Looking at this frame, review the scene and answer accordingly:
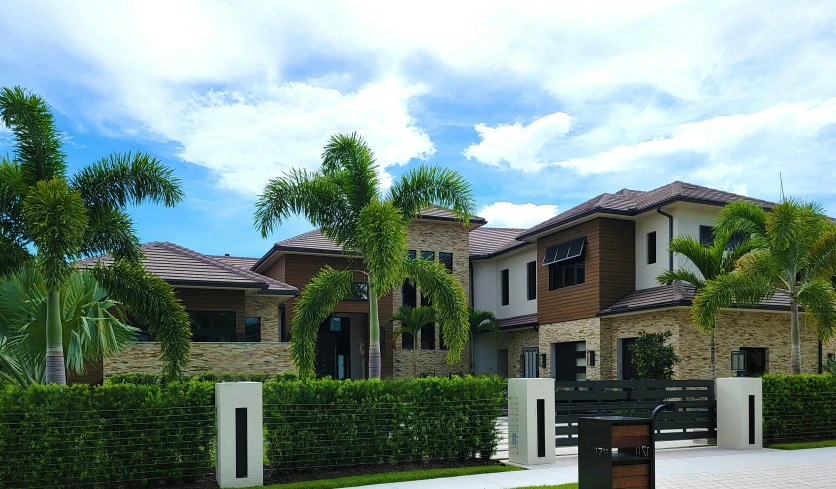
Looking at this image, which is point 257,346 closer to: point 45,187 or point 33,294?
point 33,294

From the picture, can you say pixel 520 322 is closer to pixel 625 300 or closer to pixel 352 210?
pixel 625 300

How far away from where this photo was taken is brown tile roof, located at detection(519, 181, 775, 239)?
73.7ft

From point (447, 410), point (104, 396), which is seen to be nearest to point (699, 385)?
point (447, 410)

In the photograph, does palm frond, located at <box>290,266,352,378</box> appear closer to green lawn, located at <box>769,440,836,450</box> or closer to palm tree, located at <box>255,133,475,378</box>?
palm tree, located at <box>255,133,475,378</box>

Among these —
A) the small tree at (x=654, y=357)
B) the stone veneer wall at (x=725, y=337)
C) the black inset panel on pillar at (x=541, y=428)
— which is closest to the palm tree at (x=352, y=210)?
the black inset panel on pillar at (x=541, y=428)

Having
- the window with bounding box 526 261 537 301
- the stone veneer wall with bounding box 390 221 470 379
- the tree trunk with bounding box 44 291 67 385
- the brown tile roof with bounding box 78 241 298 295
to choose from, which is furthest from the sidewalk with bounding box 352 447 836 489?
the stone veneer wall with bounding box 390 221 470 379

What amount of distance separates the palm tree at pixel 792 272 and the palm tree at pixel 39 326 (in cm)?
1274

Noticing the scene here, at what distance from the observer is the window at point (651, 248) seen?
23562 mm

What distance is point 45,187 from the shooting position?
11.5m

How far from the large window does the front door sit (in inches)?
391

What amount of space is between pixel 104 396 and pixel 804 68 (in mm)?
15904

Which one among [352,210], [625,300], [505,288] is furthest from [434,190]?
[505,288]

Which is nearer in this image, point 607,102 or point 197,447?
point 197,447

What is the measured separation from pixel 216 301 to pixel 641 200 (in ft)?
44.9
